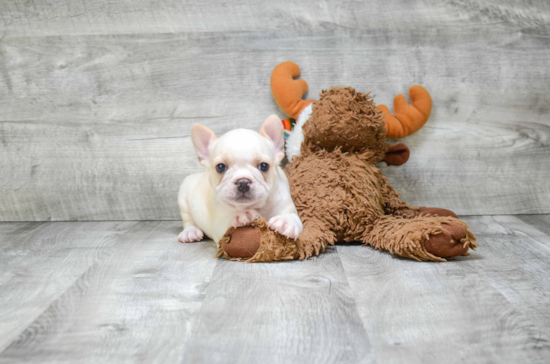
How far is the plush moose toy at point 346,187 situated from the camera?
124 centimetres

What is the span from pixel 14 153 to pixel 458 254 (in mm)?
1720

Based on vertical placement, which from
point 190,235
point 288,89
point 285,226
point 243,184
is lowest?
point 190,235

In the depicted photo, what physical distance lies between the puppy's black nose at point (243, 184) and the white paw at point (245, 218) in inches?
4.1

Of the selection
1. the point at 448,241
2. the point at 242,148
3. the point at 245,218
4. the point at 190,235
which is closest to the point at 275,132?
the point at 242,148

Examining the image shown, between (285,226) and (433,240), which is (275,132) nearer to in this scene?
(285,226)

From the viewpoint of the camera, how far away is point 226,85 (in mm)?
1802

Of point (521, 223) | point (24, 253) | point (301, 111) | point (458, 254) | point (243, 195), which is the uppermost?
point (301, 111)

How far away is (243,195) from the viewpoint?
120 cm

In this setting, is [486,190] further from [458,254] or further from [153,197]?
[153,197]

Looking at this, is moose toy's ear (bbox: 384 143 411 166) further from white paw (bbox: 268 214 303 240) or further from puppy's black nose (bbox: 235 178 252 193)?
puppy's black nose (bbox: 235 178 252 193)

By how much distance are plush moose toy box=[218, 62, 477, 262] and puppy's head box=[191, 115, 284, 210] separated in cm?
9

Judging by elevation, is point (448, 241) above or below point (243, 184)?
below

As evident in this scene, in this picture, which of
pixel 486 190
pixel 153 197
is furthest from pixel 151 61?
pixel 486 190

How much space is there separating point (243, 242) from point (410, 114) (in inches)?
33.9
